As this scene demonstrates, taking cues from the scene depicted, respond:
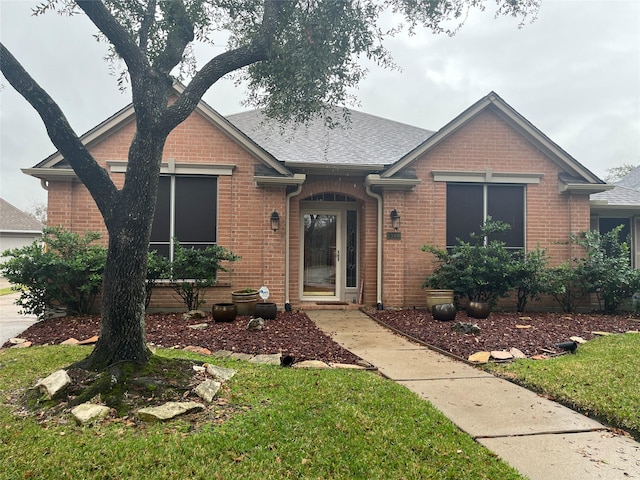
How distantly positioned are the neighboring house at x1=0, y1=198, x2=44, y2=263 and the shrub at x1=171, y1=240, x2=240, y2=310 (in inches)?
1005

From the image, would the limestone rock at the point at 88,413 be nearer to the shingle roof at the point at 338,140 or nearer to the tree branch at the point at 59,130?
the tree branch at the point at 59,130

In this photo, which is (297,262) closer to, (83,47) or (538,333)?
(538,333)

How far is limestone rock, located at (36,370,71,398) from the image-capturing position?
369cm

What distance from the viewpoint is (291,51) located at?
6352 millimetres

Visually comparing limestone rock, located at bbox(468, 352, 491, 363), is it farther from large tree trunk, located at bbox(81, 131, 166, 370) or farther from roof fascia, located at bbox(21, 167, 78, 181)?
roof fascia, located at bbox(21, 167, 78, 181)

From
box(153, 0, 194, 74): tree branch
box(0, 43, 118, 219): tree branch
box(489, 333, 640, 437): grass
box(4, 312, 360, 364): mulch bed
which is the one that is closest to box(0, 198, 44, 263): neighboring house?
box(4, 312, 360, 364): mulch bed

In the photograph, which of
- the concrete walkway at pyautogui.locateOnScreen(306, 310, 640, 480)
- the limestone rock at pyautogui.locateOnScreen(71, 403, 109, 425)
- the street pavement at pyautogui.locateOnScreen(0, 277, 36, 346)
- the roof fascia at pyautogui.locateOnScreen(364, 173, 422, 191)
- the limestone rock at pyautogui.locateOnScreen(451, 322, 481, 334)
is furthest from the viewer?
the roof fascia at pyautogui.locateOnScreen(364, 173, 422, 191)

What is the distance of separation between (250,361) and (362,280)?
18.4ft

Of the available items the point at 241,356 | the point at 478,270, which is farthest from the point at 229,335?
the point at 478,270

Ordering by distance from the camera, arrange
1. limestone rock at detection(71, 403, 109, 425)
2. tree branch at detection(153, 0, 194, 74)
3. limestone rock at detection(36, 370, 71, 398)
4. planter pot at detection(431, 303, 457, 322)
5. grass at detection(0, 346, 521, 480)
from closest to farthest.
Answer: grass at detection(0, 346, 521, 480), limestone rock at detection(71, 403, 109, 425), limestone rock at detection(36, 370, 71, 398), tree branch at detection(153, 0, 194, 74), planter pot at detection(431, 303, 457, 322)

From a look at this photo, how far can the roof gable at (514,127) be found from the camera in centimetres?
1006

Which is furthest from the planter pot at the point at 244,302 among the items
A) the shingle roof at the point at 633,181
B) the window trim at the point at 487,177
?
the shingle roof at the point at 633,181

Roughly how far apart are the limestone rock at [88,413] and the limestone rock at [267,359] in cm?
215

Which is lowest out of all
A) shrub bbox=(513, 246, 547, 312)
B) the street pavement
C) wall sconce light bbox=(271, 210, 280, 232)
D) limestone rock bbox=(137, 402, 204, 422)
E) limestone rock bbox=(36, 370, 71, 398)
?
the street pavement
